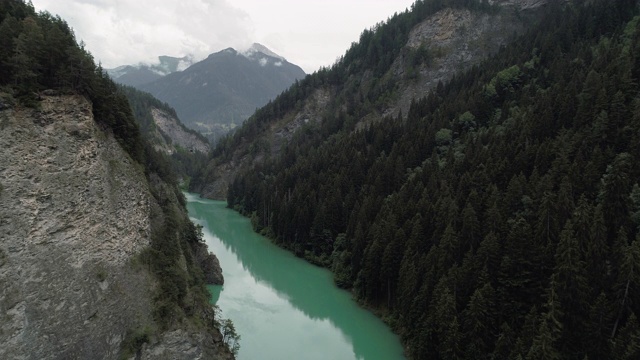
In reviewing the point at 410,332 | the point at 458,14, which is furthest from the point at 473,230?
the point at 458,14

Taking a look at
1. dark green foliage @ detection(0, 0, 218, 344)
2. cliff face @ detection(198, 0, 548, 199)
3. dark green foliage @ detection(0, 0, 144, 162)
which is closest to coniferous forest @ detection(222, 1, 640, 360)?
dark green foliage @ detection(0, 0, 218, 344)

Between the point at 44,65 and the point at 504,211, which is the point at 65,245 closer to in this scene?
the point at 44,65

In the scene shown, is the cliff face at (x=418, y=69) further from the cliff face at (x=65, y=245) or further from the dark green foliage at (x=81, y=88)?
the cliff face at (x=65, y=245)

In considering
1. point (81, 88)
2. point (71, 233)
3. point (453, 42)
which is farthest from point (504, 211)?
point (453, 42)

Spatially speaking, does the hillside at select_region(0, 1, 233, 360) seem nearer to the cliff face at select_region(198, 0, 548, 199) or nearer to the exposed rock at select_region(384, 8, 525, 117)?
the cliff face at select_region(198, 0, 548, 199)

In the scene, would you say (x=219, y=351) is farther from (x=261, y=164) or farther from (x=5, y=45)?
(x=261, y=164)
